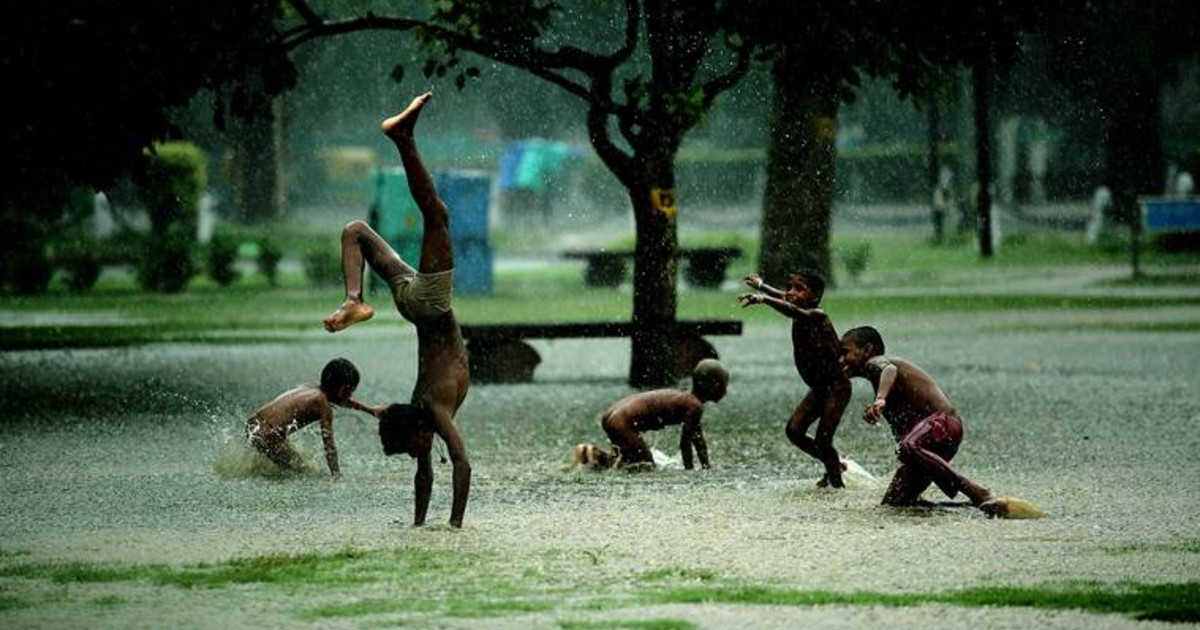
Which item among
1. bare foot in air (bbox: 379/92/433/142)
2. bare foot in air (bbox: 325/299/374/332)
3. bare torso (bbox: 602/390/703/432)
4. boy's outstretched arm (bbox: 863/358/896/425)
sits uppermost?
bare foot in air (bbox: 379/92/433/142)

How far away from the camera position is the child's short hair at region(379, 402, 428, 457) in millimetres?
10609

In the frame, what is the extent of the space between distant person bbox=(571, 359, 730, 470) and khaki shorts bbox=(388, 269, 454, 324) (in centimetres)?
294

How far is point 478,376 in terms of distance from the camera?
67.6ft

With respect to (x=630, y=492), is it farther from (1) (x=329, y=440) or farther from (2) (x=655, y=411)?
(1) (x=329, y=440)

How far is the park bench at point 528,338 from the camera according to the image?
20.1m

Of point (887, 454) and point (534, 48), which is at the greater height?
point (534, 48)

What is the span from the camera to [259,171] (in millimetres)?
62625

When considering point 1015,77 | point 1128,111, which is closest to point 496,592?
point 1128,111

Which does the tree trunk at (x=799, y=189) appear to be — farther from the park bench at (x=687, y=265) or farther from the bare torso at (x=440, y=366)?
the bare torso at (x=440, y=366)

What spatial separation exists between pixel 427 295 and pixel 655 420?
9.99 ft

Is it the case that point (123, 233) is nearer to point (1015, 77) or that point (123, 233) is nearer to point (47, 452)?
point (1015, 77)

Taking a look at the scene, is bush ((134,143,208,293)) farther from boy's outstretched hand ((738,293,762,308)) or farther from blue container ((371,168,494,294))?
boy's outstretched hand ((738,293,762,308))

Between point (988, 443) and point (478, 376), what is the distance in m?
6.63

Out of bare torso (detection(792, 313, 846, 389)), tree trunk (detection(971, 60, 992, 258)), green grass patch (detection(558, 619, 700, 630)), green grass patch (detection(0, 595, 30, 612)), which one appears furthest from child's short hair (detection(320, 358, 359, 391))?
tree trunk (detection(971, 60, 992, 258))
